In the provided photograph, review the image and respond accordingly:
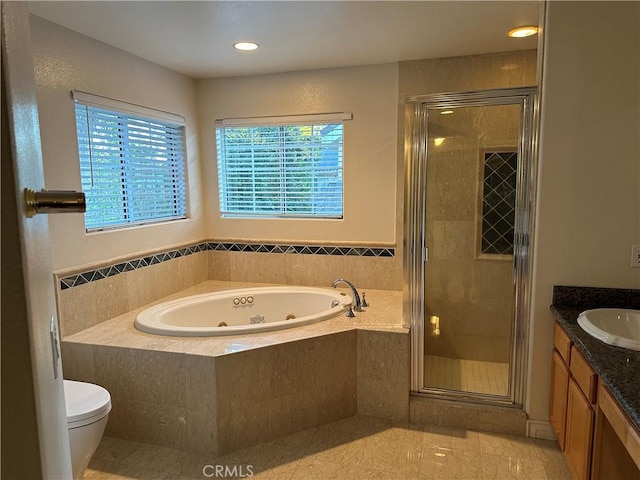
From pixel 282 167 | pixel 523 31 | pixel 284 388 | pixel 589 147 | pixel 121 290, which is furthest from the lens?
pixel 282 167

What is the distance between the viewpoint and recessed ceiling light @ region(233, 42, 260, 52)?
286cm

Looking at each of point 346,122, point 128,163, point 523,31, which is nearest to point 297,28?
point 346,122

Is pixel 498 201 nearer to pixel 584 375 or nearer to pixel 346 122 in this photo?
pixel 584 375

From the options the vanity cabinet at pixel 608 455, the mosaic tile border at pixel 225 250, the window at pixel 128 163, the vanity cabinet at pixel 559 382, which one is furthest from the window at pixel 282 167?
the vanity cabinet at pixel 608 455

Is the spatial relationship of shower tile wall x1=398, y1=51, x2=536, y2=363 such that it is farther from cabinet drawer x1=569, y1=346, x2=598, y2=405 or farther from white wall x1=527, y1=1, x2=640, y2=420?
cabinet drawer x1=569, y1=346, x2=598, y2=405

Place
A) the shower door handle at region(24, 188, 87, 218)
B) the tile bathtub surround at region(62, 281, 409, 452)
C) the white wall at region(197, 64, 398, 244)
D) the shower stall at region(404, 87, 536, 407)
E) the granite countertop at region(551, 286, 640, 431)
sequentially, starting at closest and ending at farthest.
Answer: the shower door handle at region(24, 188, 87, 218), the granite countertop at region(551, 286, 640, 431), the tile bathtub surround at region(62, 281, 409, 452), the shower stall at region(404, 87, 536, 407), the white wall at region(197, 64, 398, 244)

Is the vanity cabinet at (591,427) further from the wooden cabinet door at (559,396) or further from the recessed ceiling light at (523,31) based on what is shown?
the recessed ceiling light at (523,31)

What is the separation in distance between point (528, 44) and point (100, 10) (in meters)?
2.62

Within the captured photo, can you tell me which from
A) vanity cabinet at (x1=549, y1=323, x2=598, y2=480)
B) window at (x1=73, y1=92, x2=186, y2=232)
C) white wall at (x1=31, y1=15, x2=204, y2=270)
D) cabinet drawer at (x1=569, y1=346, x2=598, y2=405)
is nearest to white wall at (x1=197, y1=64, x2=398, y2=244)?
window at (x1=73, y1=92, x2=186, y2=232)

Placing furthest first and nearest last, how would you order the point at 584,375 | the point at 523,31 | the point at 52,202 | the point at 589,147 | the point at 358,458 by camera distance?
the point at 523,31 < the point at 358,458 < the point at 589,147 < the point at 584,375 < the point at 52,202

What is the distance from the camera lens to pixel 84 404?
1998 millimetres

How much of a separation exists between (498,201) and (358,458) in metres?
1.73

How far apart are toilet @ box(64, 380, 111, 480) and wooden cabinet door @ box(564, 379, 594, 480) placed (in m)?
2.09

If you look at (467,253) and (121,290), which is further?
(121,290)
